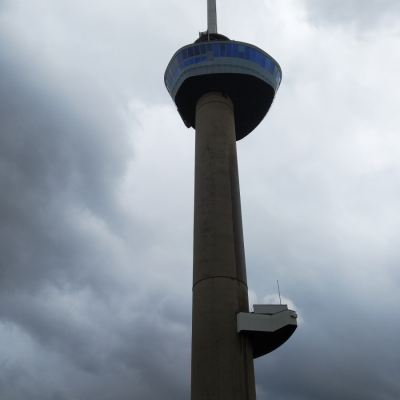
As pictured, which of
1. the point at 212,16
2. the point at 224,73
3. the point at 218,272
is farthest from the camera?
the point at 212,16

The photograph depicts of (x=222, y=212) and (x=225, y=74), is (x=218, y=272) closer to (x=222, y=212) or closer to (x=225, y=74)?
(x=222, y=212)

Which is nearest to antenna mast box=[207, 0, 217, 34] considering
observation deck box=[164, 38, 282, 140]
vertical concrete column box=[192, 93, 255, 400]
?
observation deck box=[164, 38, 282, 140]

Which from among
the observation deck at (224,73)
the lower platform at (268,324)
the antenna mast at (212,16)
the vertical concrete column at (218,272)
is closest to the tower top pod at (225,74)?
the observation deck at (224,73)

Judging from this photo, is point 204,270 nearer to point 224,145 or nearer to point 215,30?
point 224,145

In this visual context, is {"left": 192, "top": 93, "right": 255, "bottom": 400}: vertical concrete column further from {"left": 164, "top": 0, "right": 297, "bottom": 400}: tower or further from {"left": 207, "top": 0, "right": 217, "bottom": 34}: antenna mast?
{"left": 207, "top": 0, "right": 217, "bottom": 34}: antenna mast

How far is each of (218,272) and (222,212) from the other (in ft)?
17.5

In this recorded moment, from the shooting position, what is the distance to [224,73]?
151 feet

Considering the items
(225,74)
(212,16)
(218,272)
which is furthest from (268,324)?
(212,16)

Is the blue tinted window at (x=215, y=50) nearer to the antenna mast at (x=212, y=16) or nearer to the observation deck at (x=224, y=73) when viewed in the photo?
the observation deck at (x=224, y=73)

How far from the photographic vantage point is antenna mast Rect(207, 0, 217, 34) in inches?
2115

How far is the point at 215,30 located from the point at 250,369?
3762 centimetres

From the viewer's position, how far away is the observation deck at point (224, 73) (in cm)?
4641

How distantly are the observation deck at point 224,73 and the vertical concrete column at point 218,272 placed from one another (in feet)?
12.6

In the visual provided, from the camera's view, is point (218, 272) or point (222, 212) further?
point (222, 212)
